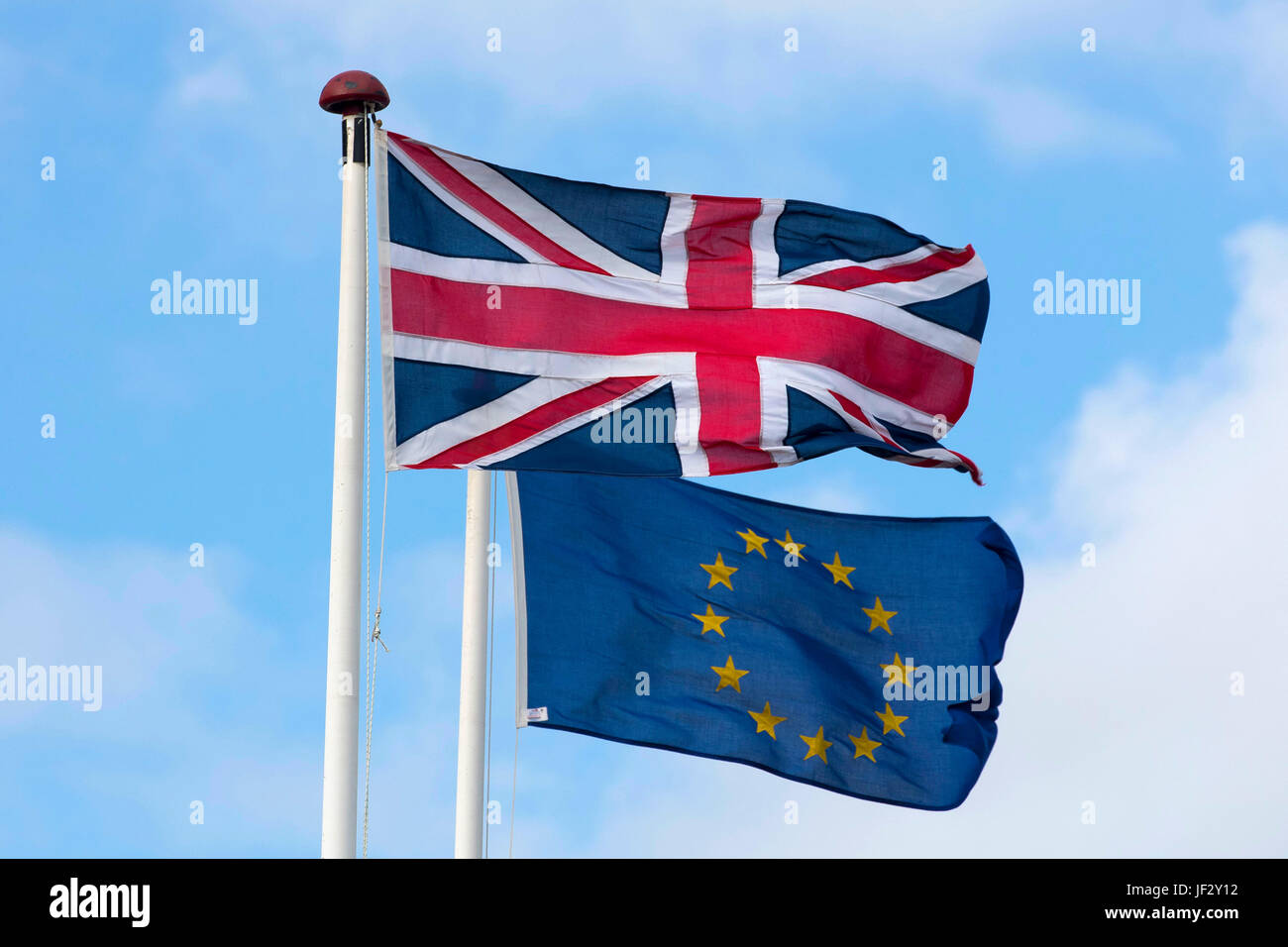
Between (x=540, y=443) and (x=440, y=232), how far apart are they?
1778 millimetres

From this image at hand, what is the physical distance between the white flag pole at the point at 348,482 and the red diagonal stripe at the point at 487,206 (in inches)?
23.6

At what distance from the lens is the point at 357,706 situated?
1295cm

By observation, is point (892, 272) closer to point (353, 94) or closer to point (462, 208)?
point (462, 208)

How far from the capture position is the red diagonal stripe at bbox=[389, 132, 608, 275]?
14688 mm

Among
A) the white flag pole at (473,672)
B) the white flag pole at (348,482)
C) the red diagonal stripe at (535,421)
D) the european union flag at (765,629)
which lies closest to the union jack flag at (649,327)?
the red diagonal stripe at (535,421)

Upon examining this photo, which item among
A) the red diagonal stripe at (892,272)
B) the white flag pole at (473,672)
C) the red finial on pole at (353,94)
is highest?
the red finial on pole at (353,94)

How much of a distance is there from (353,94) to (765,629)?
7090mm

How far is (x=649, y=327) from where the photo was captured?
16156 millimetres

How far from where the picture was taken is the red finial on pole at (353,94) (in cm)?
1384

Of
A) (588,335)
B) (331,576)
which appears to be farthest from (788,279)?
(331,576)

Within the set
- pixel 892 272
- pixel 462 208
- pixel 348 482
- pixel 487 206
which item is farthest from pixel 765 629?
pixel 348 482

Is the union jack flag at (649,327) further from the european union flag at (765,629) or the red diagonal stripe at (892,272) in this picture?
the european union flag at (765,629)

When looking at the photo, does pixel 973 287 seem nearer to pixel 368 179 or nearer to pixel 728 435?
pixel 728 435

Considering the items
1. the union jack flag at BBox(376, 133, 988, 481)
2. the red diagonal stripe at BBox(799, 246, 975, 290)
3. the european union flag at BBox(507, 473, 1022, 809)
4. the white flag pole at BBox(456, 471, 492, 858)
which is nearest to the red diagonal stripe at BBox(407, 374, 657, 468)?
the union jack flag at BBox(376, 133, 988, 481)
